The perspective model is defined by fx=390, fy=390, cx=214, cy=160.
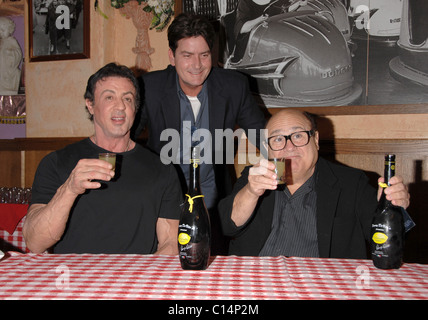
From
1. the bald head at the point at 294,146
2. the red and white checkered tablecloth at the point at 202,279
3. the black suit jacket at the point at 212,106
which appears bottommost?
the red and white checkered tablecloth at the point at 202,279

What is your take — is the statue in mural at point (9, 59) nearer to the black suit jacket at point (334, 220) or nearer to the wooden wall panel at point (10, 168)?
the wooden wall panel at point (10, 168)

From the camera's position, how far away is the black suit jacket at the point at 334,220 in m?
1.79

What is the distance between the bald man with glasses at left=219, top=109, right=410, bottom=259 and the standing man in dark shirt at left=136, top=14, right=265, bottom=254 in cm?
70

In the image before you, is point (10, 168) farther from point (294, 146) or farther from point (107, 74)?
point (294, 146)

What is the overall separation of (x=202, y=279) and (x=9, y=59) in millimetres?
4833

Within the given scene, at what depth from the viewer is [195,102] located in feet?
8.61

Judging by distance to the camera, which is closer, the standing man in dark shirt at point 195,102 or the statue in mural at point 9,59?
the standing man in dark shirt at point 195,102

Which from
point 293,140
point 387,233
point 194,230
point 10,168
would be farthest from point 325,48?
point 10,168

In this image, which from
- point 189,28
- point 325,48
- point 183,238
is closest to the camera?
point 183,238

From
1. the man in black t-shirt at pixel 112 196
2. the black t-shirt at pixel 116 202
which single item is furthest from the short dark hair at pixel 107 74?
the black t-shirt at pixel 116 202

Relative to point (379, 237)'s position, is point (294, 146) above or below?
above

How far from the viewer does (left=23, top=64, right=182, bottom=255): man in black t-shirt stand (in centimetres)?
173


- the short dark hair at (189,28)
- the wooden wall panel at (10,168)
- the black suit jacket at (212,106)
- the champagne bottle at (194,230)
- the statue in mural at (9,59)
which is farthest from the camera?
the statue in mural at (9,59)
